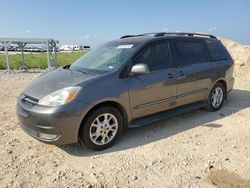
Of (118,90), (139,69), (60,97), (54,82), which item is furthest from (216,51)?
(60,97)

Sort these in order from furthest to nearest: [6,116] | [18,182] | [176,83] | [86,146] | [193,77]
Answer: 1. [6,116]
2. [193,77]
3. [176,83]
4. [86,146]
5. [18,182]

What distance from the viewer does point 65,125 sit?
372cm

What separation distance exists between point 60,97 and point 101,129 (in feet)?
2.74

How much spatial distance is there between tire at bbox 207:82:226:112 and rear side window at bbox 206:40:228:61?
25.3 inches

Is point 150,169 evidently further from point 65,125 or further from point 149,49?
point 149,49

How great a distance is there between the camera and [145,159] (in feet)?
12.7

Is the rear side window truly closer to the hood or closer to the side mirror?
the side mirror

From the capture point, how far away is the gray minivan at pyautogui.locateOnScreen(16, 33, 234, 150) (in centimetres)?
379

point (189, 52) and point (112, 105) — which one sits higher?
point (189, 52)

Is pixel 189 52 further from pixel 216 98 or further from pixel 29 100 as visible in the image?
pixel 29 100

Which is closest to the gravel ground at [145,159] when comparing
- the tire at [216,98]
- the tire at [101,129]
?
the tire at [101,129]

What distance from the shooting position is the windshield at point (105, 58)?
448 cm

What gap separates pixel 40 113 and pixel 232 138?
3313mm

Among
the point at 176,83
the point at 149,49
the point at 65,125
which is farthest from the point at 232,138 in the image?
the point at 65,125
